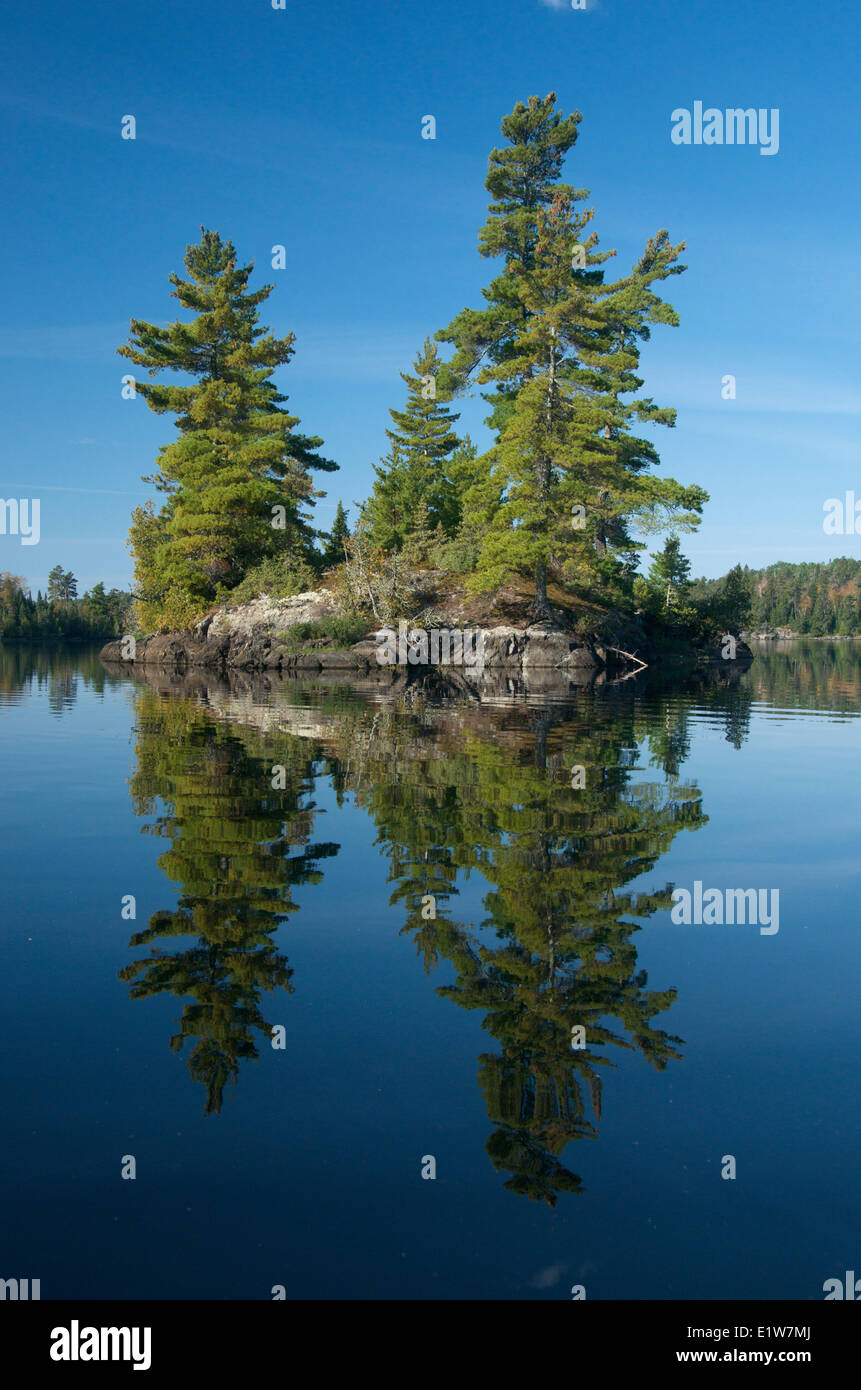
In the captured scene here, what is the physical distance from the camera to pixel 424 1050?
16.0ft

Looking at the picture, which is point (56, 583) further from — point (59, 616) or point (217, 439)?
point (217, 439)

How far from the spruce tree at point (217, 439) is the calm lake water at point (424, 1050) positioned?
1526 inches

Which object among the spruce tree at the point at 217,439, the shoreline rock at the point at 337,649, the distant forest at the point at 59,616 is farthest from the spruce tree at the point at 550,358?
the distant forest at the point at 59,616

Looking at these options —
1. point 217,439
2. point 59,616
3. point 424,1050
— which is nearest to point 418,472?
point 217,439

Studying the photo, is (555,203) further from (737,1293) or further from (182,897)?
(737,1293)

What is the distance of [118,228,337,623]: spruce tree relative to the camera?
47.6 meters

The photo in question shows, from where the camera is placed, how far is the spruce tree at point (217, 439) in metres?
47.6

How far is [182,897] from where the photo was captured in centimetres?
734

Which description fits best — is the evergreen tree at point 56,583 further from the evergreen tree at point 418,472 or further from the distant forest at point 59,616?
the evergreen tree at point 418,472

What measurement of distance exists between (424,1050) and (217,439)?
47938mm

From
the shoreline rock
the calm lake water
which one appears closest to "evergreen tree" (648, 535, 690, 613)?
the shoreline rock

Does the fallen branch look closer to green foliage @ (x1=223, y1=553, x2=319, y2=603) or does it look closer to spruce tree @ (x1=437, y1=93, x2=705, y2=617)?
spruce tree @ (x1=437, y1=93, x2=705, y2=617)

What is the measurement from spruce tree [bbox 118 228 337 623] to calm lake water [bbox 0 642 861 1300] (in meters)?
38.8

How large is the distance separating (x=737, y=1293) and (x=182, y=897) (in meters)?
5.14
